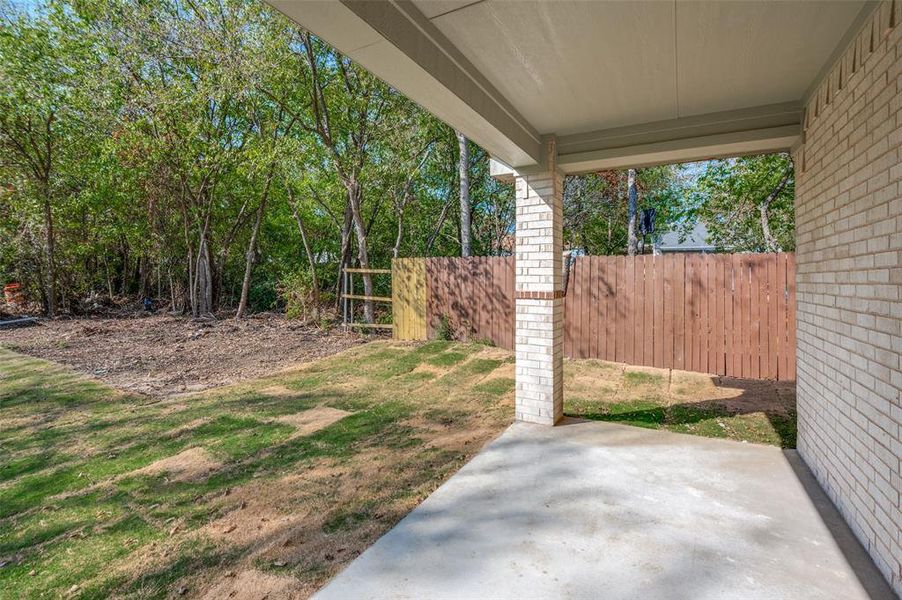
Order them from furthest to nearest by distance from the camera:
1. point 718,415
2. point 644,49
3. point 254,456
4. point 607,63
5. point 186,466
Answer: point 718,415 → point 254,456 → point 186,466 → point 607,63 → point 644,49

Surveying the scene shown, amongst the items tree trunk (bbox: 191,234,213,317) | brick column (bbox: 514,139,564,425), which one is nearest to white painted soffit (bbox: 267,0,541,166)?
brick column (bbox: 514,139,564,425)

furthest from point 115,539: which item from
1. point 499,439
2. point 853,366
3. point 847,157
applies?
point 847,157

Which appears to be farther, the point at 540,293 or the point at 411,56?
the point at 540,293

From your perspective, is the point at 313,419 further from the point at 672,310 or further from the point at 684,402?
the point at 672,310

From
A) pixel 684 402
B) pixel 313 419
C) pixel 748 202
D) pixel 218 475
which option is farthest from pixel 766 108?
pixel 748 202

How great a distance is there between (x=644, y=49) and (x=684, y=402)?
3.73 metres

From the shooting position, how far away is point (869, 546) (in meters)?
1.98

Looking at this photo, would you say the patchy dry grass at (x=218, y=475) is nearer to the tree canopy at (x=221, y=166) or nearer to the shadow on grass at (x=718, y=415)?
the shadow on grass at (x=718, y=415)

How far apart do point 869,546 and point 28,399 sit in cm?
733

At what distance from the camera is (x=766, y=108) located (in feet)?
10.1

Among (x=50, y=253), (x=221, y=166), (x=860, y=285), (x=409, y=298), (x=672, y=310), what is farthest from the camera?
(x=50, y=253)

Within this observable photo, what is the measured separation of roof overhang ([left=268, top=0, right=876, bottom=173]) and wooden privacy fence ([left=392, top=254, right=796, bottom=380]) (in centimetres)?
258

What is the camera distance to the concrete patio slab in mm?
1806

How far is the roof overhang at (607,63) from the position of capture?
1853 millimetres
